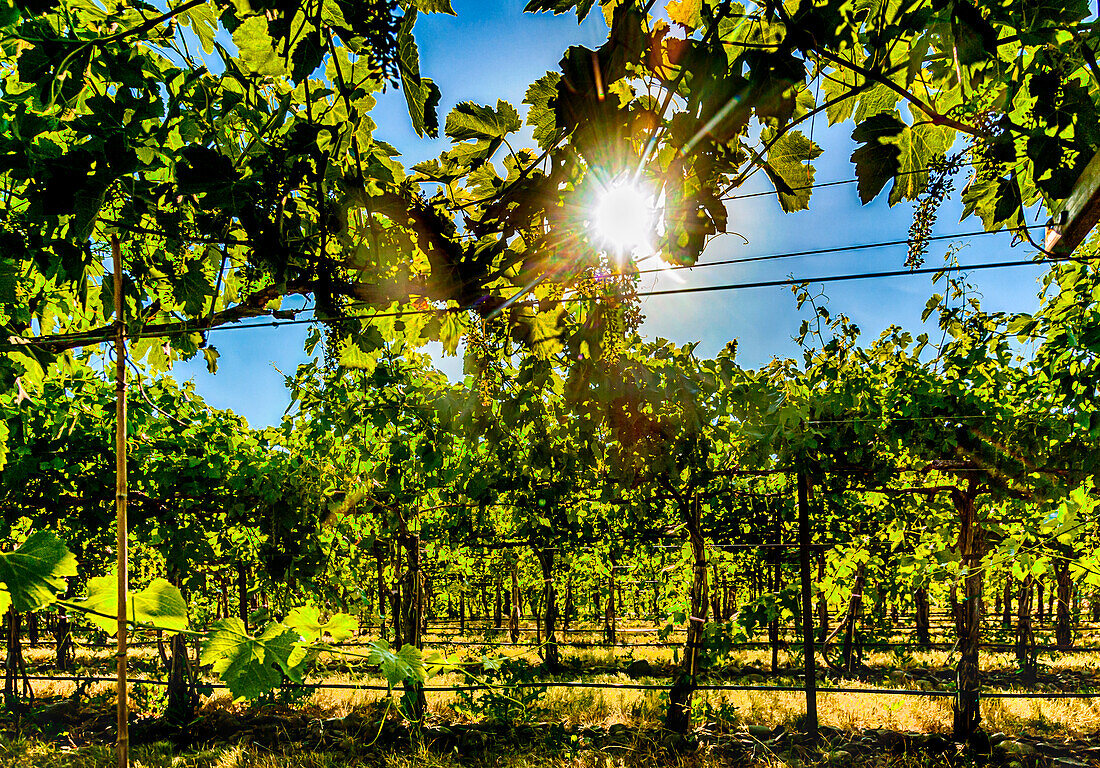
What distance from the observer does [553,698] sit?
20.3 feet

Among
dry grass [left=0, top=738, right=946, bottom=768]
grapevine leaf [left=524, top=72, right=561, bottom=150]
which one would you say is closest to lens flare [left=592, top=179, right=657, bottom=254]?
grapevine leaf [left=524, top=72, right=561, bottom=150]

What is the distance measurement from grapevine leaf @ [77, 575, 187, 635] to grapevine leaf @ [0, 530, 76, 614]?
37 mm

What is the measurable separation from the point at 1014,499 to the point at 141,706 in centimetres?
805

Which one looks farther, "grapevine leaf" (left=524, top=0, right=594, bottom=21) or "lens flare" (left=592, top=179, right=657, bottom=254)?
"lens flare" (left=592, top=179, right=657, bottom=254)

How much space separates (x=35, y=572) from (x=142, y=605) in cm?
10

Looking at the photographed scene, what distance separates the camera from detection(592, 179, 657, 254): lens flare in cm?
86

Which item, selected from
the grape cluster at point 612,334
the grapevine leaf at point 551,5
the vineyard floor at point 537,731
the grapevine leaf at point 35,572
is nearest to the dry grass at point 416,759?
the vineyard floor at point 537,731

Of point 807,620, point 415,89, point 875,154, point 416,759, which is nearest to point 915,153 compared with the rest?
point 875,154

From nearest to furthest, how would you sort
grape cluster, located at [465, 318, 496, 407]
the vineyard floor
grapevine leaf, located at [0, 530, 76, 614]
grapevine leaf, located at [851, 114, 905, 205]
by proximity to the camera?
grapevine leaf, located at [0, 530, 76, 614] < grapevine leaf, located at [851, 114, 905, 205] < grape cluster, located at [465, 318, 496, 407] < the vineyard floor

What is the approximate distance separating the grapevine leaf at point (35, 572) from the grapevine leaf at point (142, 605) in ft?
0.12

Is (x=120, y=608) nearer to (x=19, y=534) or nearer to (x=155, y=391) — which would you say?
(x=155, y=391)

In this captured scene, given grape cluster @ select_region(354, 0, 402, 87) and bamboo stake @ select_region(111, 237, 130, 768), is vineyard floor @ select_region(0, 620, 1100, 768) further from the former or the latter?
grape cluster @ select_region(354, 0, 402, 87)

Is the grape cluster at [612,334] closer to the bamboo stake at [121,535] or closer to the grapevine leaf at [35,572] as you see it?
the bamboo stake at [121,535]

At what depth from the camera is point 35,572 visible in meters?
0.53
